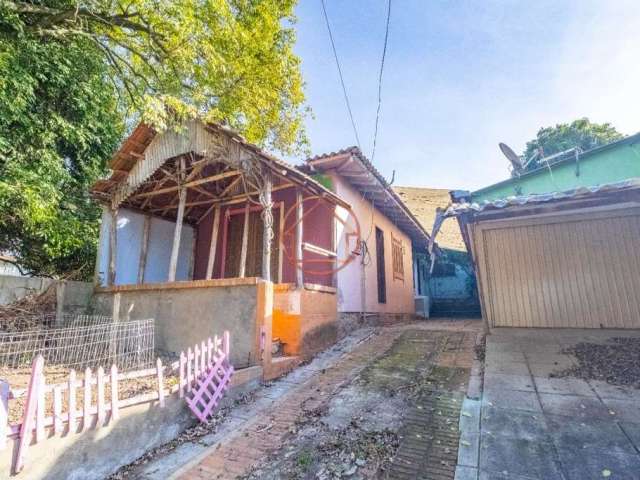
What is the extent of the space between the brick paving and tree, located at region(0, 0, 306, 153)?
5606 millimetres

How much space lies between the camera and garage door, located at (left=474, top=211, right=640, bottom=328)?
5277 millimetres

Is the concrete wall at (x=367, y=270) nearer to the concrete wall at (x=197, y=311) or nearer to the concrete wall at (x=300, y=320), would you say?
the concrete wall at (x=300, y=320)

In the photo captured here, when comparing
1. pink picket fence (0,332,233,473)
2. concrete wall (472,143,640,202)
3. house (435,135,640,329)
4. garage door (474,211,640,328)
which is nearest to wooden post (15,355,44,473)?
pink picket fence (0,332,233,473)

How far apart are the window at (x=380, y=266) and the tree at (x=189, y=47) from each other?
5.52 metres

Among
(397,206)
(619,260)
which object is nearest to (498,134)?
(397,206)

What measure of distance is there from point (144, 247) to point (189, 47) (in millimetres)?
5077

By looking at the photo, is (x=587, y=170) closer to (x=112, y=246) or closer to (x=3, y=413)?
(x=3, y=413)

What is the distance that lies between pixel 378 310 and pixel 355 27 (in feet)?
22.4

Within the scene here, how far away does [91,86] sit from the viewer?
9.36 m

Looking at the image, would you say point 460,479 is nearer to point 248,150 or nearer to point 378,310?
point 248,150

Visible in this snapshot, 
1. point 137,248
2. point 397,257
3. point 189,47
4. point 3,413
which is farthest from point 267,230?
point 397,257

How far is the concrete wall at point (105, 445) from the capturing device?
2557 mm

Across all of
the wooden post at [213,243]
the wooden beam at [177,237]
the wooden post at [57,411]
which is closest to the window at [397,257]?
the wooden post at [213,243]

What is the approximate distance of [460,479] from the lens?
8.35ft
